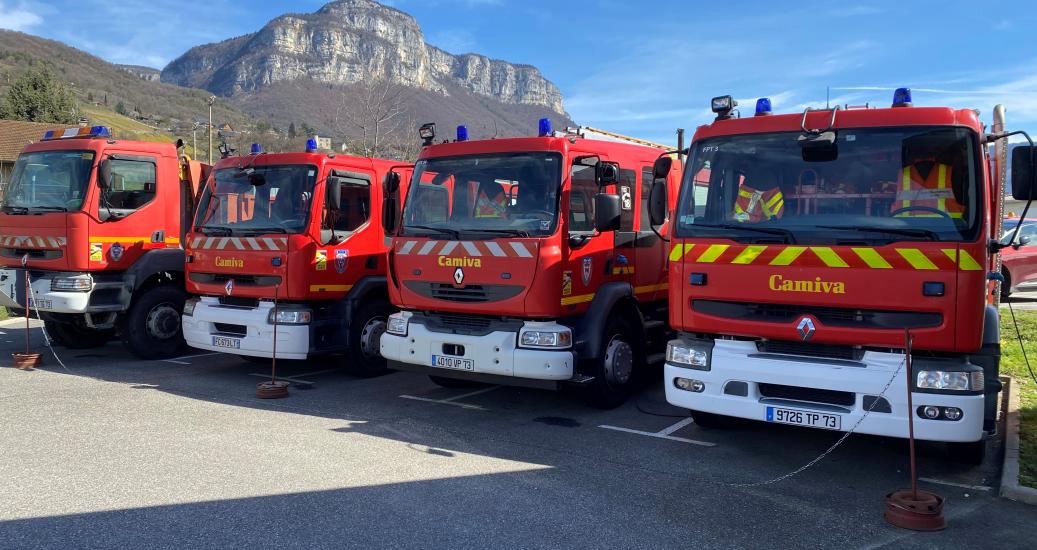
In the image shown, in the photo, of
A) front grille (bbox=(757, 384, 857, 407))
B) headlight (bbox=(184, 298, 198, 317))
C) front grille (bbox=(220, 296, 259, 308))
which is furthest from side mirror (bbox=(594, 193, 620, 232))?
headlight (bbox=(184, 298, 198, 317))

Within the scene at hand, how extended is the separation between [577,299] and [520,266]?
0.66 m

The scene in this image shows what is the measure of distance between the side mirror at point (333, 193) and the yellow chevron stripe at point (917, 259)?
5638 millimetres

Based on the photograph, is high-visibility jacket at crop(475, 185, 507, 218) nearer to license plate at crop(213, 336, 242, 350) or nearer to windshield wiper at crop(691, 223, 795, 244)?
windshield wiper at crop(691, 223, 795, 244)

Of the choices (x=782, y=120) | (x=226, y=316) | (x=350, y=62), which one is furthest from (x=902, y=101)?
(x=350, y=62)

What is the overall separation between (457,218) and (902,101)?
3768 mm

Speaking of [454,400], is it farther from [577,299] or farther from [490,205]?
[490,205]

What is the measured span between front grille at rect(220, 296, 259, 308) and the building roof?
43.0 metres

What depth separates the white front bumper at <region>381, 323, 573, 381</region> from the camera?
6555mm

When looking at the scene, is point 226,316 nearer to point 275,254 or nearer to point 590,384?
point 275,254

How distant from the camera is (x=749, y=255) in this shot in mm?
5398

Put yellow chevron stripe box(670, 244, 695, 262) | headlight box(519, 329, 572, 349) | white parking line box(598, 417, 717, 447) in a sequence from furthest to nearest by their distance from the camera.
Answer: headlight box(519, 329, 572, 349)
white parking line box(598, 417, 717, 447)
yellow chevron stripe box(670, 244, 695, 262)

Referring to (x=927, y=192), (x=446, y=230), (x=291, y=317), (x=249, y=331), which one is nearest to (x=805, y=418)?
(x=927, y=192)

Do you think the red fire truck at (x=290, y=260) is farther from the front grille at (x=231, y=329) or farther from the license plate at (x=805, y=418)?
the license plate at (x=805, y=418)

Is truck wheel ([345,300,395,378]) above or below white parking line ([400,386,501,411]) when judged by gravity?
above
